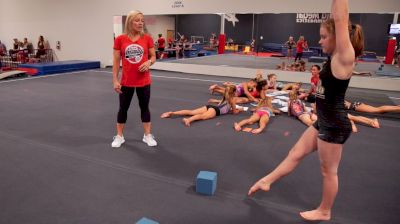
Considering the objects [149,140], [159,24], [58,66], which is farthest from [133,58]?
[159,24]

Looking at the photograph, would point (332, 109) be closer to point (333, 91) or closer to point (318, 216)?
point (333, 91)

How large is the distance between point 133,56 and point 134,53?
0.10 feet


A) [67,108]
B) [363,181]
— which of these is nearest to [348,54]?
[363,181]

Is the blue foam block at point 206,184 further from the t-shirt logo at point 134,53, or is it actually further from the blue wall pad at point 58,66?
the blue wall pad at point 58,66

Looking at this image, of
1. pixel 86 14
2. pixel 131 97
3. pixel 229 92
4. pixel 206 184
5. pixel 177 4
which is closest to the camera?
pixel 206 184

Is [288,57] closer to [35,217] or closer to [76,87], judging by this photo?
[76,87]

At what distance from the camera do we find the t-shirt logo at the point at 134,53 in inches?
124

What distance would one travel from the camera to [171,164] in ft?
9.98

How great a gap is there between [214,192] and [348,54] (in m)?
1.46

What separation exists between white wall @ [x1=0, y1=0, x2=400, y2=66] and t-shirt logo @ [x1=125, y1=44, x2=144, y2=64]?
253 inches

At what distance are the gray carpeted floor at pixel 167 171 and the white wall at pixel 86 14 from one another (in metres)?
4.97

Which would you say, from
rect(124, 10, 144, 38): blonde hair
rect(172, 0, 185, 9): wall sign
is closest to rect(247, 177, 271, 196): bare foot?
rect(124, 10, 144, 38): blonde hair

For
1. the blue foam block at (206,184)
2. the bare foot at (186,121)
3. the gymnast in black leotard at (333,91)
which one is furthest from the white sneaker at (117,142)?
the gymnast in black leotard at (333,91)

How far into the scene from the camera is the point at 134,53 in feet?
10.4
